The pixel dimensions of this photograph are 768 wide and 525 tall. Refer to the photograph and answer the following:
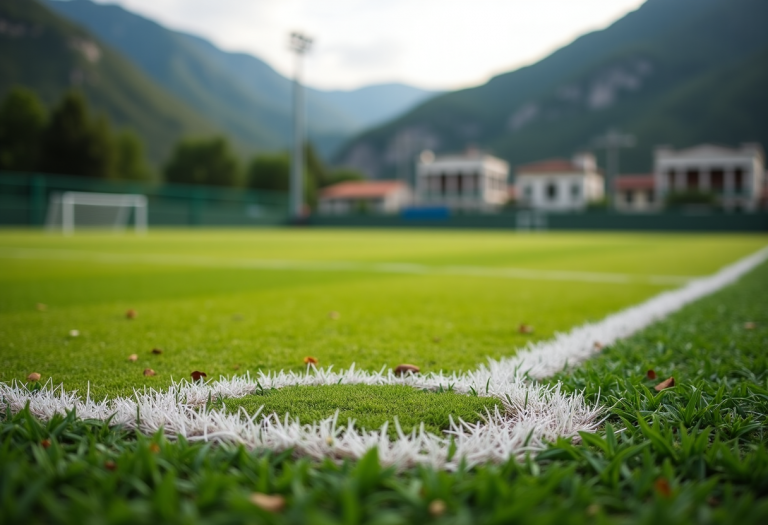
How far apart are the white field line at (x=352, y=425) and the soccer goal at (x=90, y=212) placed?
24137 millimetres

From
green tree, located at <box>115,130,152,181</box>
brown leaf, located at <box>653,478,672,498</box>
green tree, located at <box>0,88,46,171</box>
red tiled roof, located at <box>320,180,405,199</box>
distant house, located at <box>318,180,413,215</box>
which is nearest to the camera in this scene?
brown leaf, located at <box>653,478,672,498</box>

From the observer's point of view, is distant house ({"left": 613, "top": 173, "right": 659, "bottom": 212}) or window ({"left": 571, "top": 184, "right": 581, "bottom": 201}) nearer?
window ({"left": 571, "top": 184, "right": 581, "bottom": 201})

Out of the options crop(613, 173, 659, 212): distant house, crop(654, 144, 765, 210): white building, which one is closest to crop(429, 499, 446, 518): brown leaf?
crop(654, 144, 765, 210): white building

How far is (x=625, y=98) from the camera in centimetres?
10825

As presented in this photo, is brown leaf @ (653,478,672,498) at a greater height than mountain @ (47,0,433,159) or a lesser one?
lesser

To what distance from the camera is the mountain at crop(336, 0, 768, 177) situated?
84.1 meters

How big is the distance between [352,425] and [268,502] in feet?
1.38

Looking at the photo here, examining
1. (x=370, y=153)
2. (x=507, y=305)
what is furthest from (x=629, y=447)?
(x=370, y=153)

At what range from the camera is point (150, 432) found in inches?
61.4

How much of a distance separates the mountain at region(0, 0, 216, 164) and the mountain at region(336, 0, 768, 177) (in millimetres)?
44749

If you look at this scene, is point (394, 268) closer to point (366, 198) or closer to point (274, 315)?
point (274, 315)

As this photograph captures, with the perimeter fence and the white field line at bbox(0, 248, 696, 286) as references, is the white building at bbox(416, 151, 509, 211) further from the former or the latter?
the white field line at bbox(0, 248, 696, 286)

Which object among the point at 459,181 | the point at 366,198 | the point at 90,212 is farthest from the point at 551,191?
the point at 90,212

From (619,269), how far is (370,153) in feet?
423
